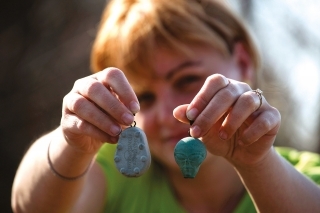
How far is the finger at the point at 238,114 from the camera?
1.12 meters

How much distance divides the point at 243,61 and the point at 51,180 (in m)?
0.94

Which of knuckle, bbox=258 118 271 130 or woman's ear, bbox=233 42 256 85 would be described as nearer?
knuckle, bbox=258 118 271 130

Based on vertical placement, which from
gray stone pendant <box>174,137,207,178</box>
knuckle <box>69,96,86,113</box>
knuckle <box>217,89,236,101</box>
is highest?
knuckle <box>69,96,86,113</box>

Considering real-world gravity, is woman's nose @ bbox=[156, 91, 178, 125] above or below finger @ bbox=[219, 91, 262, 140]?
below

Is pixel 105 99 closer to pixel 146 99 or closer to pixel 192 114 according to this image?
pixel 192 114

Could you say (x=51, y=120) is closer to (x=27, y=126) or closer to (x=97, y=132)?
(x=27, y=126)

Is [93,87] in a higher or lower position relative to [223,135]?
higher

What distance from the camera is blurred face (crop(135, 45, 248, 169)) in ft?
5.52

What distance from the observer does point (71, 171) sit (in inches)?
52.2

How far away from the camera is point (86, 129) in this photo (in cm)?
117

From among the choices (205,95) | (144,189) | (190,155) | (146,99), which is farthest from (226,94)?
(144,189)

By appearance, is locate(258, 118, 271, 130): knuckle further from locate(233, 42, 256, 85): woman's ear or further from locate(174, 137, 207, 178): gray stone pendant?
locate(233, 42, 256, 85): woman's ear

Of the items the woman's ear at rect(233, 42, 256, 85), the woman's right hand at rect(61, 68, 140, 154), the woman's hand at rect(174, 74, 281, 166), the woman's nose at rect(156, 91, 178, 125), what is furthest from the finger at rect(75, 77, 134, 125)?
the woman's ear at rect(233, 42, 256, 85)

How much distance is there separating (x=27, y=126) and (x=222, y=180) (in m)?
2.40
